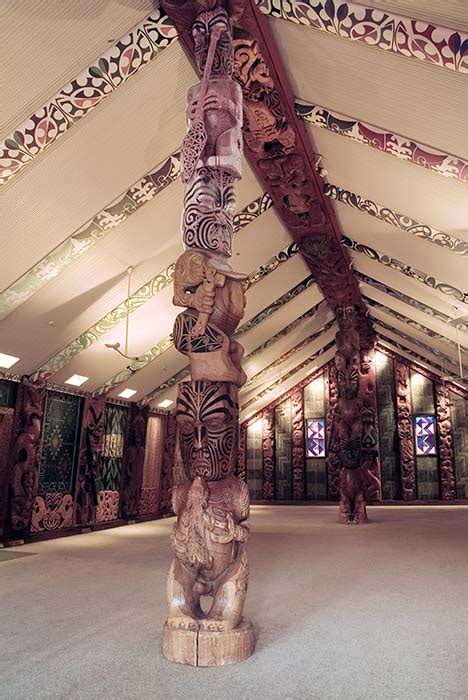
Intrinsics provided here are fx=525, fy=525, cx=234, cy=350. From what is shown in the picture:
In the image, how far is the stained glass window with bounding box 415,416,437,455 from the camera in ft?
47.7

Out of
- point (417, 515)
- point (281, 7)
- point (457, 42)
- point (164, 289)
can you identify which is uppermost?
point (281, 7)

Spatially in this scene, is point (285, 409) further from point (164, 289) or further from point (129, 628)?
point (129, 628)

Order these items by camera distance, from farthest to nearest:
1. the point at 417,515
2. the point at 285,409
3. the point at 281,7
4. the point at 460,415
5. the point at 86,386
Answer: the point at 285,409 → the point at 460,415 → the point at 417,515 → the point at 86,386 → the point at 281,7

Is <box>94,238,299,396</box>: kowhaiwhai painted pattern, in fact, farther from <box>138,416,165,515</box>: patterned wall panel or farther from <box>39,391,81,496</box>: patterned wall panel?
<box>138,416,165,515</box>: patterned wall panel

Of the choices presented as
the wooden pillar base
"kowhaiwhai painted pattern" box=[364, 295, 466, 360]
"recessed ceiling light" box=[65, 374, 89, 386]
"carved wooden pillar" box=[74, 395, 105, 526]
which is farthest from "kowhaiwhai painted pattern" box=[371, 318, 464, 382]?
the wooden pillar base

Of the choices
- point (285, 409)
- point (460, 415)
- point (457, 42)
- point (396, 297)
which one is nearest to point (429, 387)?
point (460, 415)

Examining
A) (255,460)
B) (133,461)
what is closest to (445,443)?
(255,460)

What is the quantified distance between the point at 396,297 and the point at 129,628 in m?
7.80

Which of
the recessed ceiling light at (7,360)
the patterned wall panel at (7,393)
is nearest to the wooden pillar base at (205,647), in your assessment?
the recessed ceiling light at (7,360)

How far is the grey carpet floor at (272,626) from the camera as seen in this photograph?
8.03 ft

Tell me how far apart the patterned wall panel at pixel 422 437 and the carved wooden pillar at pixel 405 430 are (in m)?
0.14

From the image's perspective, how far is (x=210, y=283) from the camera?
312cm

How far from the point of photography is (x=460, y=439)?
14.4 metres

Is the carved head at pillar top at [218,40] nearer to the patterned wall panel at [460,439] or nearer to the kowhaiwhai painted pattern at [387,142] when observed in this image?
the kowhaiwhai painted pattern at [387,142]
